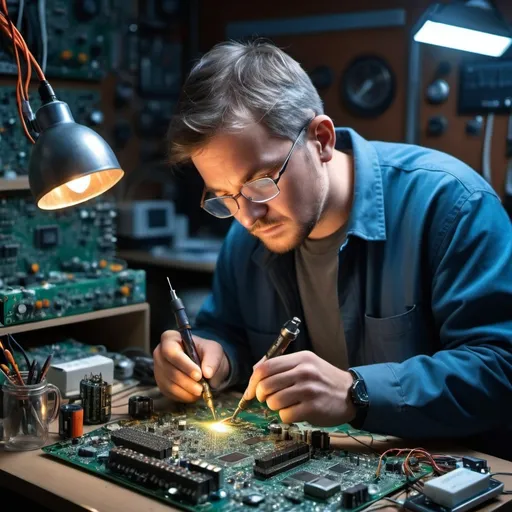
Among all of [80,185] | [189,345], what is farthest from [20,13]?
[189,345]

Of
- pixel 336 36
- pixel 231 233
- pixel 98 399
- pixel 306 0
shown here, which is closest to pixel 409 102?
pixel 336 36

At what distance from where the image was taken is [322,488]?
1.29 m

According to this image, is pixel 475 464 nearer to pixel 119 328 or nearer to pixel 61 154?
pixel 61 154

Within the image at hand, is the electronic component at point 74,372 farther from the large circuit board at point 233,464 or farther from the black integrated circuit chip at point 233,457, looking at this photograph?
the black integrated circuit chip at point 233,457

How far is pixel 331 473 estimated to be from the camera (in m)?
1.40

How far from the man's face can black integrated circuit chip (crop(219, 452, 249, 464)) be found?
20.5 inches

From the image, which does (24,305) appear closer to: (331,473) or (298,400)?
(298,400)

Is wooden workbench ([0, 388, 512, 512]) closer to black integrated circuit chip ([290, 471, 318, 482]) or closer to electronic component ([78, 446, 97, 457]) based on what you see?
electronic component ([78, 446, 97, 457])

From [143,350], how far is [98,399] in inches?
20.9

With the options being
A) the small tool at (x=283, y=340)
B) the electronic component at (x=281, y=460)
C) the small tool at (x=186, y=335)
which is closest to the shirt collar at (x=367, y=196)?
the small tool at (x=283, y=340)

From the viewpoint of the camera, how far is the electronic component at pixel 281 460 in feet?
4.54

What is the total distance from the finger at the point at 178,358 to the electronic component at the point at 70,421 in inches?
9.8

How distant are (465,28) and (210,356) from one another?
4.44ft

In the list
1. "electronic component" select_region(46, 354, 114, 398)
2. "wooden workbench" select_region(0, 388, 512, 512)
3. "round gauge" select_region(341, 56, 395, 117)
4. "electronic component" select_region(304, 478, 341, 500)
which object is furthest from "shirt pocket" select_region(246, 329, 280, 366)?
"round gauge" select_region(341, 56, 395, 117)
